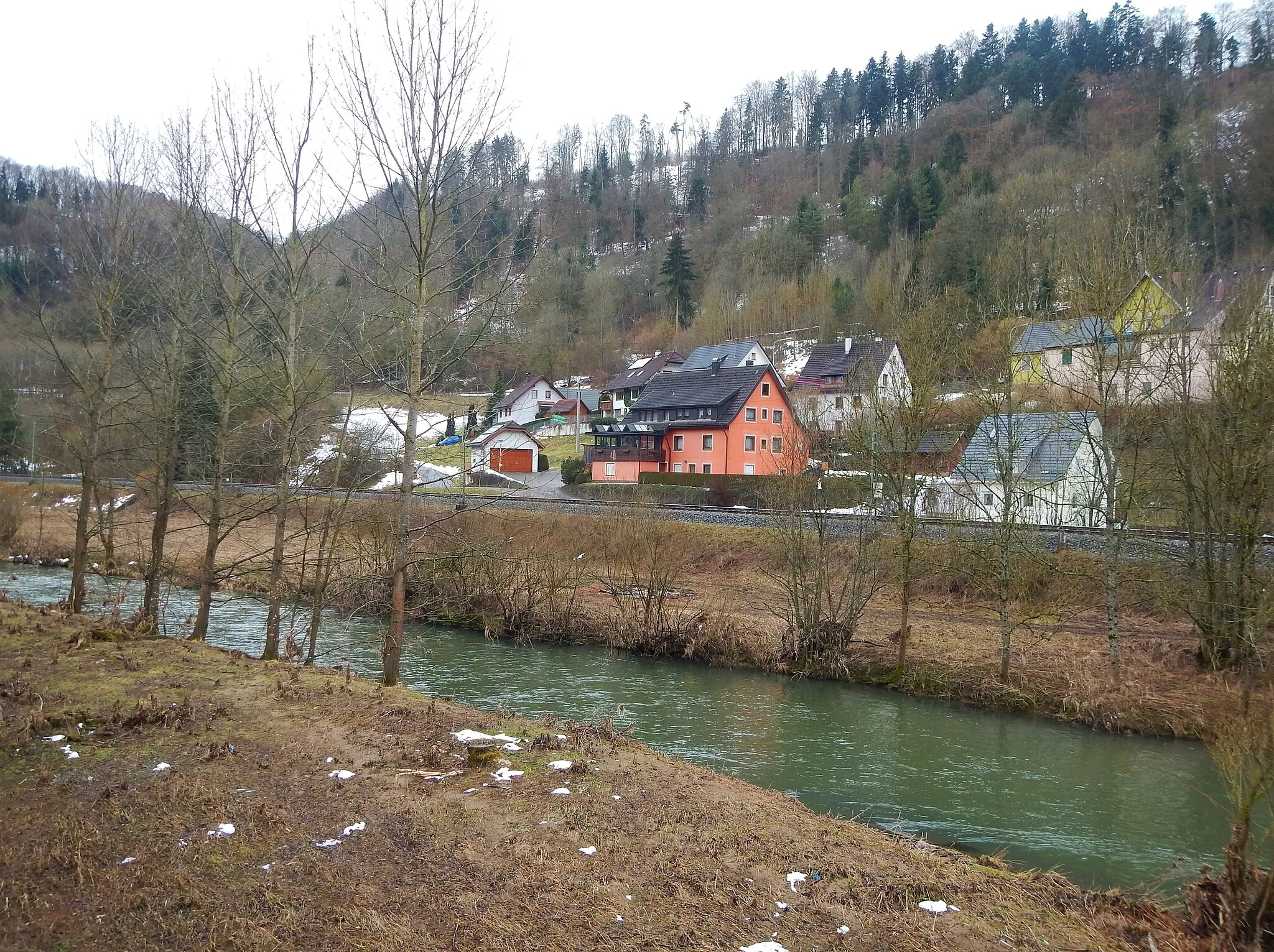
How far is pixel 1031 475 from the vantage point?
30141mm

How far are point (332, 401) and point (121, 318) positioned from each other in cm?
399

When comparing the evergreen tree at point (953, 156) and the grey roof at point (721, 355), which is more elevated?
the evergreen tree at point (953, 156)

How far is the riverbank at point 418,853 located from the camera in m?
5.04

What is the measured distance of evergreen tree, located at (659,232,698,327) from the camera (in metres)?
88.2

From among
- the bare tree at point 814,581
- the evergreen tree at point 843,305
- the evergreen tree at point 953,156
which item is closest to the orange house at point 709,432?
the evergreen tree at point 843,305

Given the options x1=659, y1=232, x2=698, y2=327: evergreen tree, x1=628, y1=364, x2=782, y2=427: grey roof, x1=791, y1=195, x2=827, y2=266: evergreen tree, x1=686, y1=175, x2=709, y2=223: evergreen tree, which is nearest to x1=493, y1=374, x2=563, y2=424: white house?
x1=659, y1=232, x2=698, y2=327: evergreen tree

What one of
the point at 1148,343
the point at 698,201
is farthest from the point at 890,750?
the point at 698,201

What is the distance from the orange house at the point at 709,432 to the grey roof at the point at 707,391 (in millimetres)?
52

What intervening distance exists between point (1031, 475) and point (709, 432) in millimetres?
23526

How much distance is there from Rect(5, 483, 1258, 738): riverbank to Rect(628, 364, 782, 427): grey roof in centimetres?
2025

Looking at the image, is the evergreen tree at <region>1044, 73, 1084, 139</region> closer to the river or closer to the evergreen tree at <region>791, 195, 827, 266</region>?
the evergreen tree at <region>791, 195, 827, 266</region>

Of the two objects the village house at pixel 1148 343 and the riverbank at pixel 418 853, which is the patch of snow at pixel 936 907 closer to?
the riverbank at pixel 418 853

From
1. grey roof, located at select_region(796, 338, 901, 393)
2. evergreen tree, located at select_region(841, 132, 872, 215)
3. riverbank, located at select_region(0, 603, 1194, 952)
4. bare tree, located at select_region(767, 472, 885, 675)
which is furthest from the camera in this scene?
evergreen tree, located at select_region(841, 132, 872, 215)

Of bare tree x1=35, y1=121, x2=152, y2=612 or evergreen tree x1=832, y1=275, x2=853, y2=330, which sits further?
evergreen tree x1=832, y1=275, x2=853, y2=330
